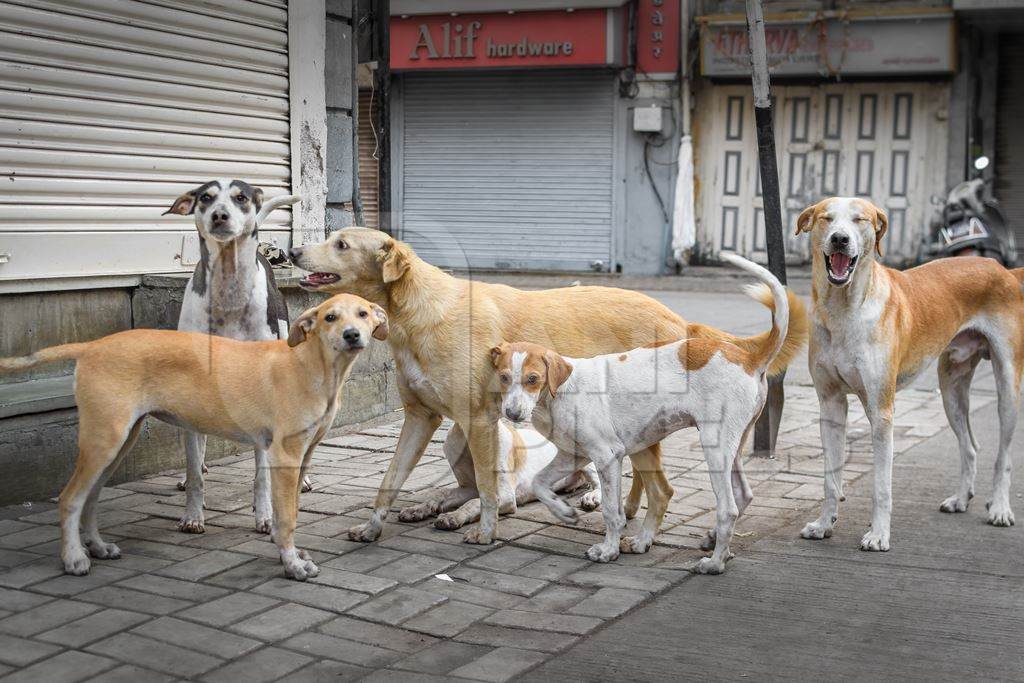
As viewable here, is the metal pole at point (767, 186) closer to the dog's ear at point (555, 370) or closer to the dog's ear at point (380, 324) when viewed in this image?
the dog's ear at point (555, 370)

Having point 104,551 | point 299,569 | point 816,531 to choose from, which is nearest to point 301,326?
point 299,569

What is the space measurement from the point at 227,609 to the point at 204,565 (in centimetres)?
60

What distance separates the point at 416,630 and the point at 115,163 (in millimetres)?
4161

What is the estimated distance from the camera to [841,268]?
18.1 feet

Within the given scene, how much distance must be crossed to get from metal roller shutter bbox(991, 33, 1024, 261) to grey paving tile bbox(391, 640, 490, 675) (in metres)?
17.8

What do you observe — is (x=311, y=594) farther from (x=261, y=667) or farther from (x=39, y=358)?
(x=39, y=358)

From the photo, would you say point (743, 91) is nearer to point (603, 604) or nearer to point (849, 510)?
point (849, 510)

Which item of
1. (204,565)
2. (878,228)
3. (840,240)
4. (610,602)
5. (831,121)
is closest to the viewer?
(610,602)

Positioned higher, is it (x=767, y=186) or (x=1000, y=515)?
(x=767, y=186)

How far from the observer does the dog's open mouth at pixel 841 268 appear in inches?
217

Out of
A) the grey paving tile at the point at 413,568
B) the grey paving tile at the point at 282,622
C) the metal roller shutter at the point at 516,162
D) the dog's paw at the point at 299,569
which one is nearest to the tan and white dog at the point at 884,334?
the grey paving tile at the point at 413,568

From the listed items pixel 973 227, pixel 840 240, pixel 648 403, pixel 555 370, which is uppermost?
pixel 973 227

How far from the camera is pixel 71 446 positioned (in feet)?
20.5

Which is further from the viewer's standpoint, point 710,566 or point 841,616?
point 710,566
